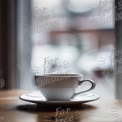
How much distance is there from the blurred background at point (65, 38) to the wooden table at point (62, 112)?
445 mm

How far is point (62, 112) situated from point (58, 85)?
0.24 ft

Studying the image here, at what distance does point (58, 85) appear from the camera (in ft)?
2.08

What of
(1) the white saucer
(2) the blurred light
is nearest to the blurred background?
(2) the blurred light

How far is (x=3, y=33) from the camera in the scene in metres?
1.50

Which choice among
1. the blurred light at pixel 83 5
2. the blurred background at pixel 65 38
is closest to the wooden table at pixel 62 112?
the blurred background at pixel 65 38

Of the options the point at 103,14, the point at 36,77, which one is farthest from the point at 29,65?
the point at 36,77

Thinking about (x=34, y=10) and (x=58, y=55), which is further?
(x=34, y=10)

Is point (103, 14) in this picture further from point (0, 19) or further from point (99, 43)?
point (0, 19)

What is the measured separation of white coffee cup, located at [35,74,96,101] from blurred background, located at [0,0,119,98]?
443 millimetres

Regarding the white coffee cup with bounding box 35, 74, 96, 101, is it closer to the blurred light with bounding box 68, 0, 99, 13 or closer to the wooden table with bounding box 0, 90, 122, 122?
the wooden table with bounding box 0, 90, 122, 122

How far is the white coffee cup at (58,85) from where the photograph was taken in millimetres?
631

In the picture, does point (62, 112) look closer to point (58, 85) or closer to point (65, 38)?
point (58, 85)

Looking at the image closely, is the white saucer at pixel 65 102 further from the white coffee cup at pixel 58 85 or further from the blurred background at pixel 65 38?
the blurred background at pixel 65 38

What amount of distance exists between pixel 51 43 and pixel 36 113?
2.58 feet
